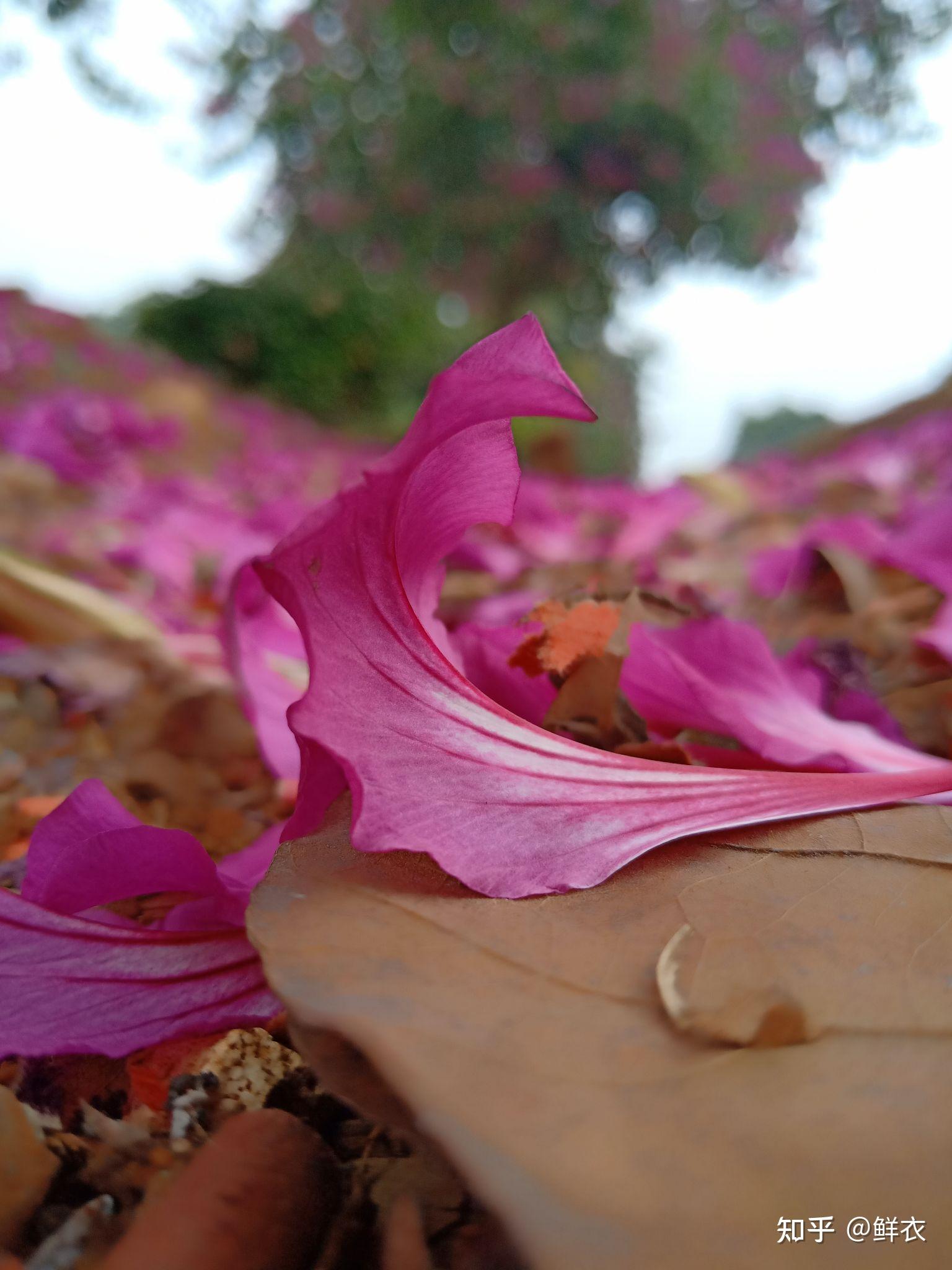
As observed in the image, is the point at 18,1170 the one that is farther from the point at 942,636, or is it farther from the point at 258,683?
the point at 942,636

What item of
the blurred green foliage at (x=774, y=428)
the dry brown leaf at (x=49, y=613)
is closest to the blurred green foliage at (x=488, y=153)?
the blurred green foliage at (x=774, y=428)

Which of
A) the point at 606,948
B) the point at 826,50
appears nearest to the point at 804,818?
the point at 606,948

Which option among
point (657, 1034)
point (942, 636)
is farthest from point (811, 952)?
point (942, 636)

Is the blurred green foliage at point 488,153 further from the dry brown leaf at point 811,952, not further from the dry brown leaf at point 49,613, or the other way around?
the dry brown leaf at point 811,952

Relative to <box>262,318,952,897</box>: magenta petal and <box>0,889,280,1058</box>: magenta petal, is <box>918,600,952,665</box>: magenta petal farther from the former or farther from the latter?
<box>0,889,280,1058</box>: magenta petal

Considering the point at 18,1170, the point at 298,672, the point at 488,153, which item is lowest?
the point at 18,1170

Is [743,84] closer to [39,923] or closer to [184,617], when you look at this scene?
[184,617]

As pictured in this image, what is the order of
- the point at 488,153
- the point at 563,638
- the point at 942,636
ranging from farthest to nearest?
1. the point at 488,153
2. the point at 942,636
3. the point at 563,638
